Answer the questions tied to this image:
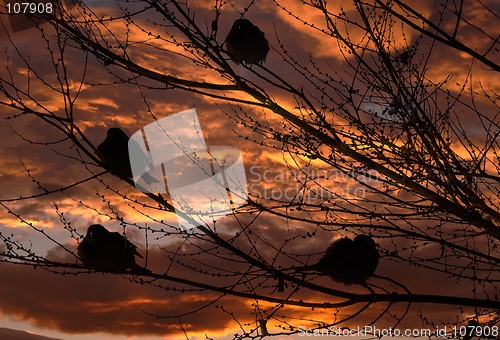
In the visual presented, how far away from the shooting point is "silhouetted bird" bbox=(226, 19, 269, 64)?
5.98 m

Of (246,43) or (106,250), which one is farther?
(246,43)

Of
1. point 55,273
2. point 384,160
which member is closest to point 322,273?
point 384,160

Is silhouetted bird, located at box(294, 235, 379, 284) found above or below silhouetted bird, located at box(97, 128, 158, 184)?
below

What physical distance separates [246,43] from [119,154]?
1475 mm

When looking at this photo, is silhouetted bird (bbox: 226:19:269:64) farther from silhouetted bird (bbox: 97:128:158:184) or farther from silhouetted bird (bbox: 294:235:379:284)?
silhouetted bird (bbox: 294:235:379:284)

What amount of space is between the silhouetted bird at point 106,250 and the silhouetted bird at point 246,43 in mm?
1781

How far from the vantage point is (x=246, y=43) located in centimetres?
607

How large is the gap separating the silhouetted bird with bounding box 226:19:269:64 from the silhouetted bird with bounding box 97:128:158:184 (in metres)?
1.13

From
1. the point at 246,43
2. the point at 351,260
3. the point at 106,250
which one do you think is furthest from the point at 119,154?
the point at 351,260

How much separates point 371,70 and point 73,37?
2380mm

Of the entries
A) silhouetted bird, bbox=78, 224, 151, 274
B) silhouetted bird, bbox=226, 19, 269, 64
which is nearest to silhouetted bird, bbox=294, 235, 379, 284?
silhouetted bird, bbox=78, 224, 151, 274

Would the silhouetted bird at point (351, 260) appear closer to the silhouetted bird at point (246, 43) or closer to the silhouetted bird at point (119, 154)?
the silhouetted bird at point (119, 154)

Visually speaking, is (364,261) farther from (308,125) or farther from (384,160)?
(308,125)

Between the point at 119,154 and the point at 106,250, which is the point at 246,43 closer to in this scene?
the point at 119,154
